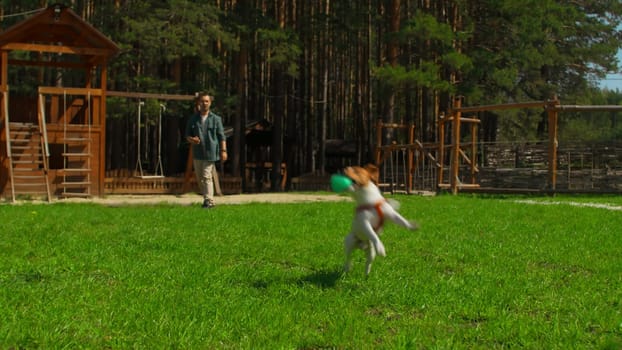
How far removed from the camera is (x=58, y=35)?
18.0 metres

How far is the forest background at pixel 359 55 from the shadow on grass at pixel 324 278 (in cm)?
1752

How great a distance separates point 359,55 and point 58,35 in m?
24.8

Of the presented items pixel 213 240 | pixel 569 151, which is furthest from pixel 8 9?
pixel 213 240

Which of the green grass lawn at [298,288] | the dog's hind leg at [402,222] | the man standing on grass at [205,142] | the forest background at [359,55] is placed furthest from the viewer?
the forest background at [359,55]

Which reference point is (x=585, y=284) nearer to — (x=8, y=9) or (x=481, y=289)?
(x=481, y=289)

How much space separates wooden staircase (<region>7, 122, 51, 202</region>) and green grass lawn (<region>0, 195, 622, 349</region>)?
296 inches

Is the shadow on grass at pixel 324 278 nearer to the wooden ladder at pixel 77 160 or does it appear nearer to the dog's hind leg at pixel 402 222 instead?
the dog's hind leg at pixel 402 222

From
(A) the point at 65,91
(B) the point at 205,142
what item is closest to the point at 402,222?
(B) the point at 205,142

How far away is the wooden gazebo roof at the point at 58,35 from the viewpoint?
54.0ft

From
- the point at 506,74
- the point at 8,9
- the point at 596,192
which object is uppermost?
the point at 8,9

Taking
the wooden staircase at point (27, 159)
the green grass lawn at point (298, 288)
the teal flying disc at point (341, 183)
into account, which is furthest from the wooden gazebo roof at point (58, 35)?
the teal flying disc at point (341, 183)

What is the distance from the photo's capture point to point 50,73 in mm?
29250

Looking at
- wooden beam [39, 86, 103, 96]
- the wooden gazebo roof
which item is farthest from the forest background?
wooden beam [39, 86, 103, 96]

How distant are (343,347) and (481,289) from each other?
1.85 m
